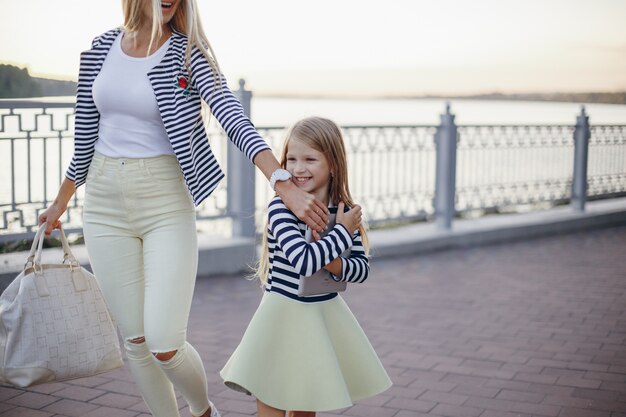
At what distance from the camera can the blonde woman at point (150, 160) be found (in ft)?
9.43

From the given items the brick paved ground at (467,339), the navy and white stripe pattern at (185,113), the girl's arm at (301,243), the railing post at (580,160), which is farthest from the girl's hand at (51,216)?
the railing post at (580,160)

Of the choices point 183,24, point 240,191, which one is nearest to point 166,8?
point 183,24

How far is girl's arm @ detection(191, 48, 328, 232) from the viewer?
260 cm

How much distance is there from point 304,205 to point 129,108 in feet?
2.49

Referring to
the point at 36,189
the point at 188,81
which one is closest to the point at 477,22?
the point at 36,189

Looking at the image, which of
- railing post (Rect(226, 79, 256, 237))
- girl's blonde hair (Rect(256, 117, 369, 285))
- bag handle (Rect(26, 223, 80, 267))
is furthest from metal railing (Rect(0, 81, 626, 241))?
girl's blonde hair (Rect(256, 117, 369, 285))

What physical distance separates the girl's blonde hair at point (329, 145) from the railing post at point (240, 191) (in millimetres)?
4465

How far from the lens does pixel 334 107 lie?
13.9 m

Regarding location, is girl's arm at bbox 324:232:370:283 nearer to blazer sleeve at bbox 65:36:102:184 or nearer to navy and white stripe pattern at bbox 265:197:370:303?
navy and white stripe pattern at bbox 265:197:370:303

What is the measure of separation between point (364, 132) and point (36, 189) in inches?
146

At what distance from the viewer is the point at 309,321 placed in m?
2.73

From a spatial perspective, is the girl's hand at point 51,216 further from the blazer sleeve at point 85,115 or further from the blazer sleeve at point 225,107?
the blazer sleeve at point 225,107

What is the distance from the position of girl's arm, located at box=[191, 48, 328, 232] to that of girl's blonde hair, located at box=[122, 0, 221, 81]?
3cm

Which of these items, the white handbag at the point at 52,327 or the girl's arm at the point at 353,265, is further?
the white handbag at the point at 52,327
